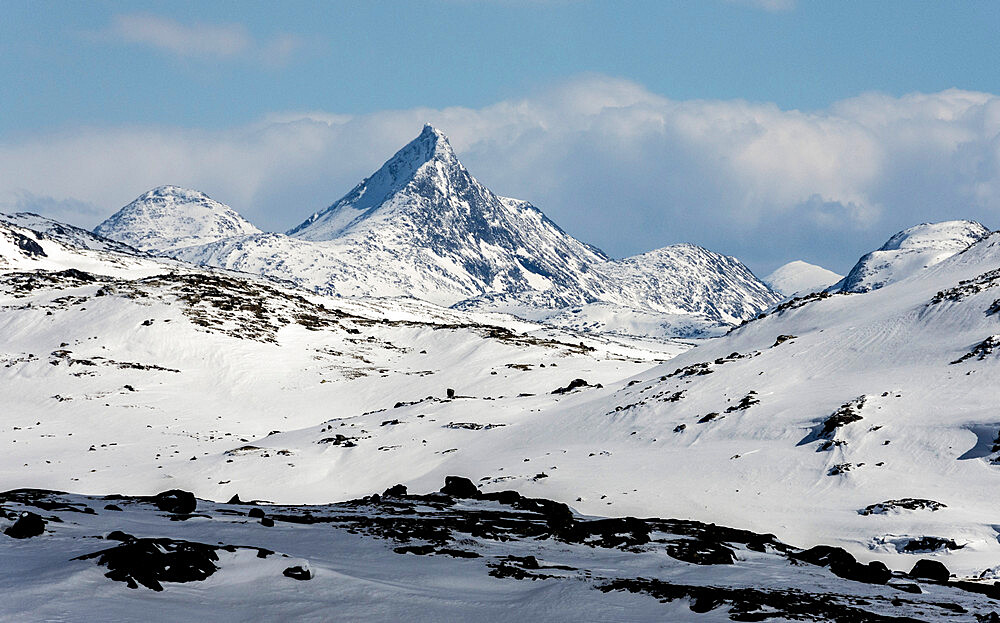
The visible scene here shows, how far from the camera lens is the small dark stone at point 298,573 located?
18.6 meters

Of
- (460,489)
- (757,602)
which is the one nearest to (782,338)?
(460,489)

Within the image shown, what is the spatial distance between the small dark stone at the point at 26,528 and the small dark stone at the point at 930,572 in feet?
85.3

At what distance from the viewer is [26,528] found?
70.4ft

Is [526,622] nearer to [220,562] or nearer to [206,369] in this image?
[220,562]

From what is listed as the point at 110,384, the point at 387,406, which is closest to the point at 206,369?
the point at 110,384

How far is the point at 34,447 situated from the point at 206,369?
35.5 metres

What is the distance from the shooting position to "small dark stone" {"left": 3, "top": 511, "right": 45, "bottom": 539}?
21.3m

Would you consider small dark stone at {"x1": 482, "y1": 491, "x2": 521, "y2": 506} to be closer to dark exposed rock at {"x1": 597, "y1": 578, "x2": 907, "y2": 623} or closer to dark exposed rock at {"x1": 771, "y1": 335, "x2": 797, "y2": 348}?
dark exposed rock at {"x1": 597, "y1": 578, "x2": 907, "y2": 623}

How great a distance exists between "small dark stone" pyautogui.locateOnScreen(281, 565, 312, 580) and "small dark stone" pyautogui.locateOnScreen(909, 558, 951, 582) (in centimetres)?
1966

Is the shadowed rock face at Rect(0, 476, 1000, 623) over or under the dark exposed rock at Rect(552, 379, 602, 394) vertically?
under

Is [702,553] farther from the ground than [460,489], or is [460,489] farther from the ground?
[460,489]

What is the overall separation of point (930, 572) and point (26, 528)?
2713cm

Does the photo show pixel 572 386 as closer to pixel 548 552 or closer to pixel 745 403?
pixel 745 403

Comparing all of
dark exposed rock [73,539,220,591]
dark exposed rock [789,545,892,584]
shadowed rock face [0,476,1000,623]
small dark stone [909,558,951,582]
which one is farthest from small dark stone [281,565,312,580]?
small dark stone [909,558,951,582]
